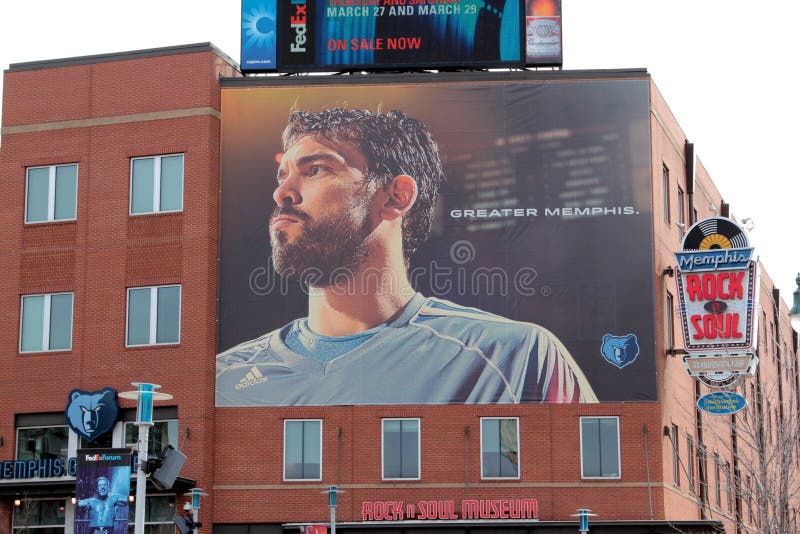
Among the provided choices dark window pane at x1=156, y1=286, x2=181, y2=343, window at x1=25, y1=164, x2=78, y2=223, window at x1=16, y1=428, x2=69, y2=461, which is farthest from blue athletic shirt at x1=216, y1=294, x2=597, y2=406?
window at x1=25, y1=164, x2=78, y2=223

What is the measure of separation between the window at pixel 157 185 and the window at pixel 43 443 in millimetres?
8247

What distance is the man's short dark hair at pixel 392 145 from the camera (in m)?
48.3

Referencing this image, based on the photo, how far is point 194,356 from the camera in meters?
47.9

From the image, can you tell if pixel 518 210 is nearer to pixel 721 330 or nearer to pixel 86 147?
pixel 721 330

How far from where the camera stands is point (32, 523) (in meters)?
48.3

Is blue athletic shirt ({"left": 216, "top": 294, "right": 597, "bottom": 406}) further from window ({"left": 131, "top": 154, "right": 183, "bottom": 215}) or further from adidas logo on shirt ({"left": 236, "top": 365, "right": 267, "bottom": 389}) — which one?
window ({"left": 131, "top": 154, "right": 183, "bottom": 215})

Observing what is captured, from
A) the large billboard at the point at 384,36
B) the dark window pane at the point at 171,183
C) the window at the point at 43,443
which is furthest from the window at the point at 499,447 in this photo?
the window at the point at 43,443

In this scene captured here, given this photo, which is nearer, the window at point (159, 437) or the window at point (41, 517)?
the window at point (159, 437)

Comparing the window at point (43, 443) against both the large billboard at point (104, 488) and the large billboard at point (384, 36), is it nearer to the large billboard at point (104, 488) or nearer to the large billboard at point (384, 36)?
the large billboard at point (104, 488)

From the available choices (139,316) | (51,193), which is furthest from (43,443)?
(51,193)

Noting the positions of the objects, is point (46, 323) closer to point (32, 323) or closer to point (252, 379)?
point (32, 323)

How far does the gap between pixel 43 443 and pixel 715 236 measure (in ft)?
81.8

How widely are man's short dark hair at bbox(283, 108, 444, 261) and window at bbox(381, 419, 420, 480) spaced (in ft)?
19.0

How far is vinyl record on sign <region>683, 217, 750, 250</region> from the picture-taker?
4916 centimetres
